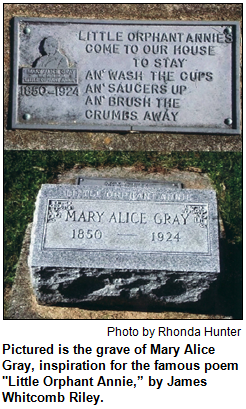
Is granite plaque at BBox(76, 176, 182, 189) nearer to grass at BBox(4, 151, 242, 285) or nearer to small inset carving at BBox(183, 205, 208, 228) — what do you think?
grass at BBox(4, 151, 242, 285)

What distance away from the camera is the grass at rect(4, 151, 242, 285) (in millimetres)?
6277

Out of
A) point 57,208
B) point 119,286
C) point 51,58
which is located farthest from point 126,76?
point 119,286

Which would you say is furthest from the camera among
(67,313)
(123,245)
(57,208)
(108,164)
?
(108,164)

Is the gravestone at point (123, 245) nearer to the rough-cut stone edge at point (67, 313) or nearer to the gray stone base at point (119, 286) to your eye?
the gray stone base at point (119, 286)

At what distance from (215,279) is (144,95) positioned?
81.3 inches

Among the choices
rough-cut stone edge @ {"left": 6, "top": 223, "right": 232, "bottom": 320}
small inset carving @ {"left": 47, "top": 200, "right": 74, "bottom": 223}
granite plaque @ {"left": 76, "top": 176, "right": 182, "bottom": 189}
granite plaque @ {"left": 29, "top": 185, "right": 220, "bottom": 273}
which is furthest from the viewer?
granite plaque @ {"left": 76, "top": 176, "right": 182, "bottom": 189}

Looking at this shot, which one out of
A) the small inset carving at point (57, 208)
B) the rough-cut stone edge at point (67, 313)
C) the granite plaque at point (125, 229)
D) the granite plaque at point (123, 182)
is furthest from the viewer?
the granite plaque at point (123, 182)

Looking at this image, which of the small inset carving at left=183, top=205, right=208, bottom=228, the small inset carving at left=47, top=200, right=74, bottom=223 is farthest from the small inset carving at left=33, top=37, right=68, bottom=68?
the small inset carving at left=183, top=205, right=208, bottom=228

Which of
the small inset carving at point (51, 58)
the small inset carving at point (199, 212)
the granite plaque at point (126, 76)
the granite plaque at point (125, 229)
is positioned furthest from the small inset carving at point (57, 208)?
the small inset carving at point (51, 58)

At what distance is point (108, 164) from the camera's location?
6.45 metres

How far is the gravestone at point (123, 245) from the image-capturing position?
205 inches

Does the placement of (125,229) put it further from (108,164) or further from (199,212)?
(108,164)

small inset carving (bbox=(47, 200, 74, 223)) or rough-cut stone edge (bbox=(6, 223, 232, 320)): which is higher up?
small inset carving (bbox=(47, 200, 74, 223))

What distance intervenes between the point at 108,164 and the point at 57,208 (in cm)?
122
